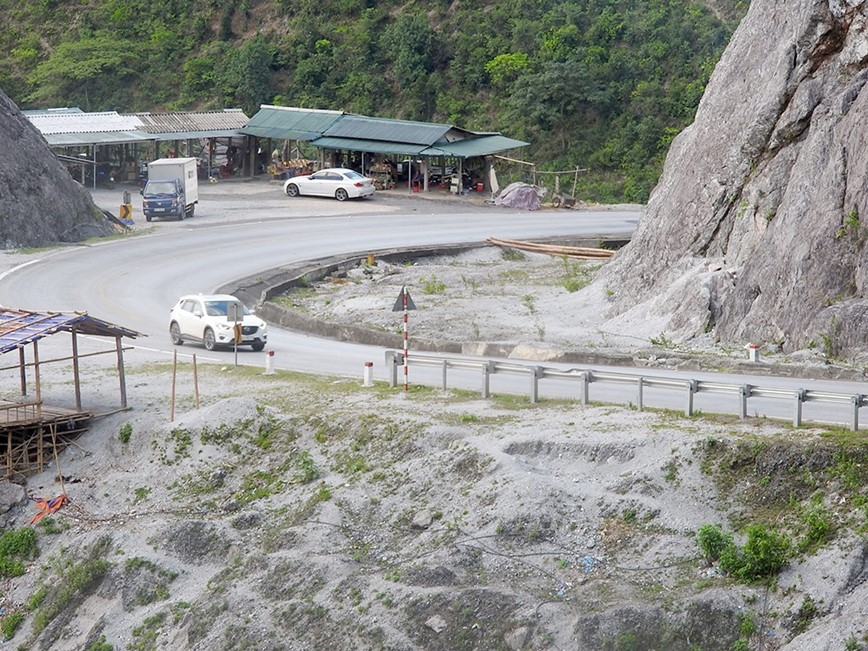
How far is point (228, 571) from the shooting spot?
2023cm

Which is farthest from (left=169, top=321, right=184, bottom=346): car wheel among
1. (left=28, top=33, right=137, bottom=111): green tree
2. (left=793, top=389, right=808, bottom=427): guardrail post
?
(left=28, top=33, right=137, bottom=111): green tree


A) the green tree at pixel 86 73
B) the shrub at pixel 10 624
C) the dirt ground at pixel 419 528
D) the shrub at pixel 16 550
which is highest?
the green tree at pixel 86 73

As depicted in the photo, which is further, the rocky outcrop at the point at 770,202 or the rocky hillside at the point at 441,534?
the rocky outcrop at the point at 770,202

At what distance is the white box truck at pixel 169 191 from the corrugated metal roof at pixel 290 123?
10078mm

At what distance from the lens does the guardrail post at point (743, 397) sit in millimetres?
21000

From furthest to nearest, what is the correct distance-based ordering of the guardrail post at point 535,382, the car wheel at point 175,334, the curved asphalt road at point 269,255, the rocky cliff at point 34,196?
1. the rocky cliff at point 34,196
2. the car wheel at point 175,334
3. the curved asphalt road at point 269,255
4. the guardrail post at point 535,382

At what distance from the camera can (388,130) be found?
62156mm

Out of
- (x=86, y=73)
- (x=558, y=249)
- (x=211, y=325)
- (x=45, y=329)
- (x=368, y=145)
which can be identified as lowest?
(x=211, y=325)

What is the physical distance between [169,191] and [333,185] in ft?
28.5

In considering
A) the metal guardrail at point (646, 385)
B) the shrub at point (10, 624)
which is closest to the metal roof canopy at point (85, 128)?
the metal guardrail at point (646, 385)

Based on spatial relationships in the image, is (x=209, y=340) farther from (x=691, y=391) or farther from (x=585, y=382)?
(x=691, y=391)

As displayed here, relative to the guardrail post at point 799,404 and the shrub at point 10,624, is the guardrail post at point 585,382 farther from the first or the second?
the shrub at point 10,624

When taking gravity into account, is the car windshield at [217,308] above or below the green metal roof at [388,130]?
below

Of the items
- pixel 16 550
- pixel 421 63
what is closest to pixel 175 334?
pixel 16 550
